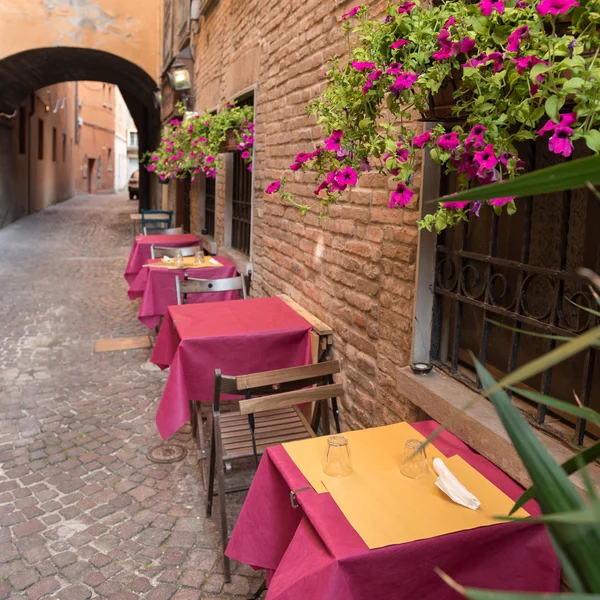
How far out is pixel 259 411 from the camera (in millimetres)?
2668

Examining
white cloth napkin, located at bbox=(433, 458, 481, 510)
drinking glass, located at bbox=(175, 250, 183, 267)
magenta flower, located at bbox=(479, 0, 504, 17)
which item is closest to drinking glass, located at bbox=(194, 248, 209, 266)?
drinking glass, located at bbox=(175, 250, 183, 267)

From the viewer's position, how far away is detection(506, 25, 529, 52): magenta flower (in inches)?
60.6

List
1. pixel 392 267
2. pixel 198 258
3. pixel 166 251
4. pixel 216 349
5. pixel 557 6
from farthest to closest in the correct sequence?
pixel 166 251 → pixel 198 258 → pixel 216 349 → pixel 392 267 → pixel 557 6

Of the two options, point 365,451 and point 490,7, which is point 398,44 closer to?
point 490,7

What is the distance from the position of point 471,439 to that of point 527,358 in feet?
1.43

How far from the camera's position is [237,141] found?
6090mm

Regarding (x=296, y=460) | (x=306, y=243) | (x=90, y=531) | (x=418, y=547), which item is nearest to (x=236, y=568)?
(x=90, y=531)

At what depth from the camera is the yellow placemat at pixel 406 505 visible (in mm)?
1676

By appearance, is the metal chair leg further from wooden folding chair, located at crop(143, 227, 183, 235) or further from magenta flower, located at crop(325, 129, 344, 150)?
wooden folding chair, located at crop(143, 227, 183, 235)

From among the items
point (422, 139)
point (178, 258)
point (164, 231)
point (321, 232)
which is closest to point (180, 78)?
point (164, 231)

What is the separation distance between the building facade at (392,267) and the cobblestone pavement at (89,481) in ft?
3.68

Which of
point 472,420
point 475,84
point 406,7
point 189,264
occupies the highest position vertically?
point 406,7

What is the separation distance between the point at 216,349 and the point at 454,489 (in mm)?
2010

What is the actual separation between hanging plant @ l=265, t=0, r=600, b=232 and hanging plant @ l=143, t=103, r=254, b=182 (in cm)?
370
